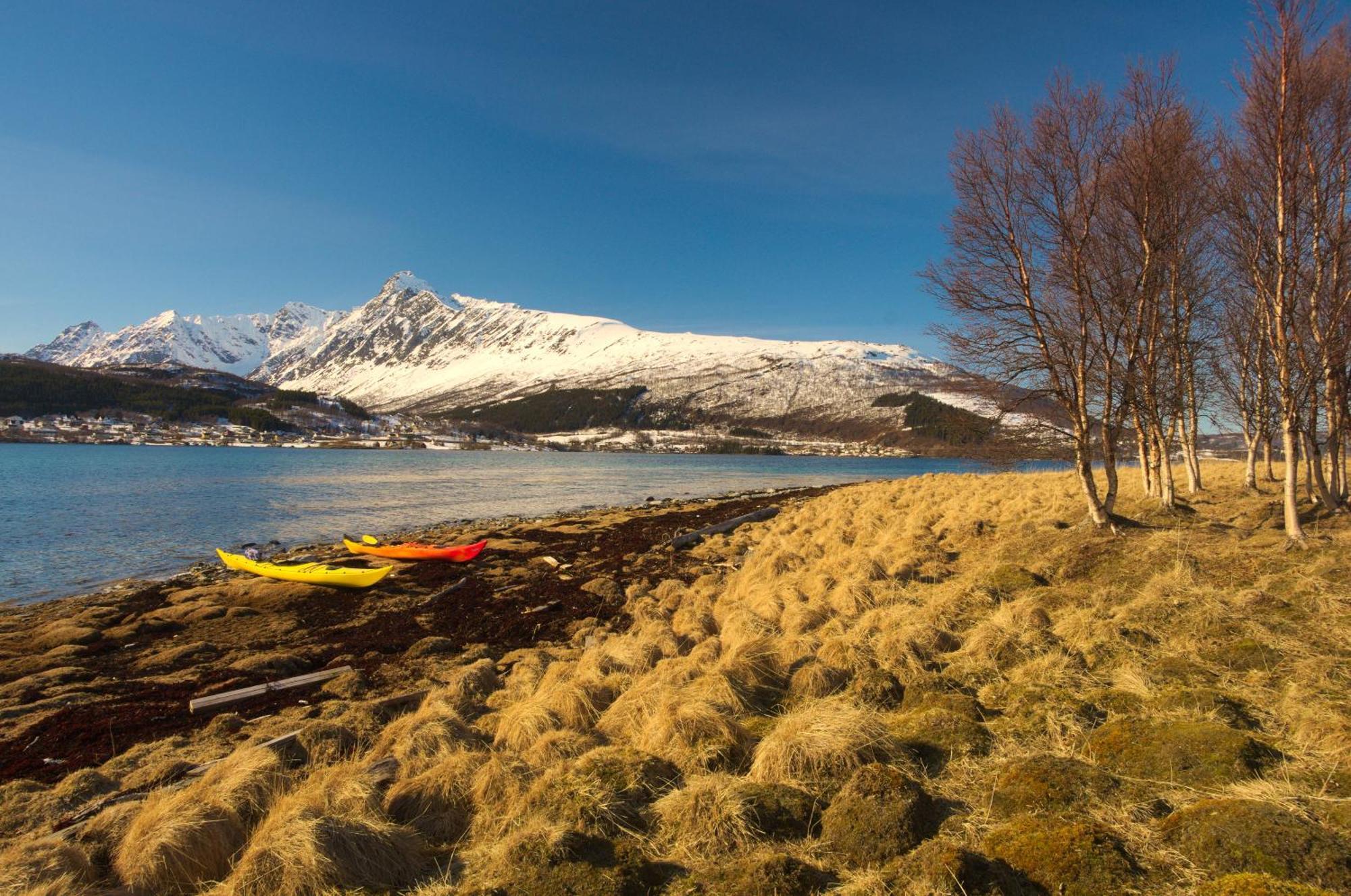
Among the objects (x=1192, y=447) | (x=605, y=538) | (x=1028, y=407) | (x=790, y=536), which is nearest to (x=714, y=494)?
(x=605, y=538)

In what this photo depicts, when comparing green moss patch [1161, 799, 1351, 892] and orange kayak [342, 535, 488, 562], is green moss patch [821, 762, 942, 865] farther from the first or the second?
orange kayak [342, 535, 488, 562]

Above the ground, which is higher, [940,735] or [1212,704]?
[1212,704]

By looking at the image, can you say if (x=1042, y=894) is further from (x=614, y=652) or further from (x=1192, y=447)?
(x=1192, y=447)

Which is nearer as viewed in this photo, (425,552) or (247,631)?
(247,631)

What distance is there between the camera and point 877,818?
167 inches

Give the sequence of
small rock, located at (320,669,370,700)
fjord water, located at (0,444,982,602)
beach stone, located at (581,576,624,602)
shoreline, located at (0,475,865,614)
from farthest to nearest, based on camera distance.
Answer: fjord water, located at (0,444,982,602) < shoreline, located at (0,475,865,614) < beach stone, located at (581,576,624,602) < small rock, located at (320,669,370,700)

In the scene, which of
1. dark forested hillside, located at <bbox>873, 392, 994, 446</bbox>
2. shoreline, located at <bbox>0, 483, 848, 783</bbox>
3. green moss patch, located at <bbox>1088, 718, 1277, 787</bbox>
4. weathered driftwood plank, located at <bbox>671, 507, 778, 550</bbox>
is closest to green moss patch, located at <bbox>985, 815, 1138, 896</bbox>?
green moss patch, located at <bbox>1088, 718, 1277, 787</bbox>

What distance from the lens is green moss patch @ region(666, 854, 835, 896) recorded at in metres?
3.68

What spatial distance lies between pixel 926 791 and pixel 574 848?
2.56 metres

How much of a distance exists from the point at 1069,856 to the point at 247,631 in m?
16.0

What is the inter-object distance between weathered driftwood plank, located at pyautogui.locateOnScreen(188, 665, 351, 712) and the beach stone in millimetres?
6225

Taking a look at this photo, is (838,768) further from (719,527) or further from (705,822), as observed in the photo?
(719,527)

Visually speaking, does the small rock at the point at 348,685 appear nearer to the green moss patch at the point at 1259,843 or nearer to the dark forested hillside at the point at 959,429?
the green moss patch at the point at 1259,843

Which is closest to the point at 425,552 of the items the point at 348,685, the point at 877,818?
the point at 348,685
